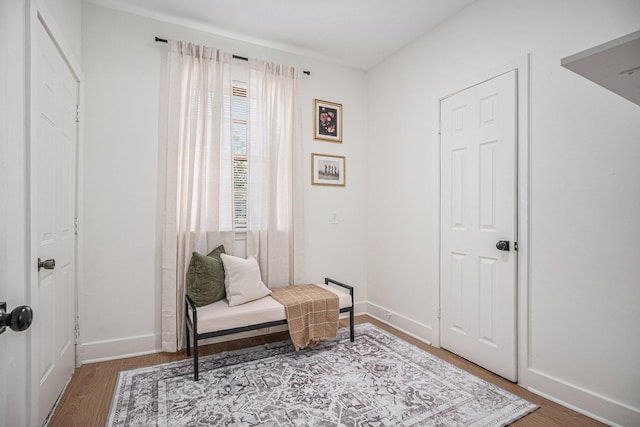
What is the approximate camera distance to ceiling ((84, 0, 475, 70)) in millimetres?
2684

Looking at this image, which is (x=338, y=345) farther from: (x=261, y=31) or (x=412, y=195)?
(x=261, y=31)

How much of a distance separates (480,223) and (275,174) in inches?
75.0

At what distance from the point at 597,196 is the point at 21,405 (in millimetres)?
3162

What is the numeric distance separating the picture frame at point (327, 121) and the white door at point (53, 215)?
2.13 metres

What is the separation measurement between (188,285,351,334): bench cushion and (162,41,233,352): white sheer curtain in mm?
371

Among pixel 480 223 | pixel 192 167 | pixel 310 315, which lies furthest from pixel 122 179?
pixel 480 223

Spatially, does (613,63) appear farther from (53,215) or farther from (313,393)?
(53,215)

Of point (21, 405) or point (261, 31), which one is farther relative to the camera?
point (261, 31)

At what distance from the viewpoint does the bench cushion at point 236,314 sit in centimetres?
244

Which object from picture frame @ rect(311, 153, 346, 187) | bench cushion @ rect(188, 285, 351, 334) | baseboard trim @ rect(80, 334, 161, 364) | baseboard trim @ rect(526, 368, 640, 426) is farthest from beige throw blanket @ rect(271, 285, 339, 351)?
baseboard trim @ rect(526, 368, 640, 426)

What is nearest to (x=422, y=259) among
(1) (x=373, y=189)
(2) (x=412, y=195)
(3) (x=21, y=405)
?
(2) (x=412, y=195)

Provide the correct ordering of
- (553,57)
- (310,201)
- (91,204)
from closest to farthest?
1. (553,57)
2. (91,204)
3. (310,201)

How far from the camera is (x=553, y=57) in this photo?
212cm

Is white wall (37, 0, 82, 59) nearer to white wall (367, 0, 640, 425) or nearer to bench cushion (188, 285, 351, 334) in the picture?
bench cushion (188, 285, 351, 334)
